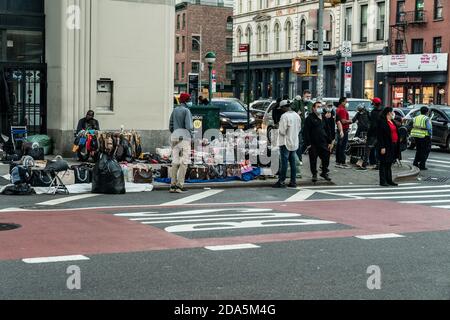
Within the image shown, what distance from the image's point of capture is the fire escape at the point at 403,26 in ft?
174

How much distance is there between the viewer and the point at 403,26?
54188 mm

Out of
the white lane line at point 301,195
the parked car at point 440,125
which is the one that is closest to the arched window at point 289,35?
the parked car at point 440,125

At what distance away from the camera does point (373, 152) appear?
2198 centimetres

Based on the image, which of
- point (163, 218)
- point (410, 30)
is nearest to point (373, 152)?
point (163, 218)

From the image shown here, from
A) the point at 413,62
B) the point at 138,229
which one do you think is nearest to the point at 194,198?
the point at 138,229

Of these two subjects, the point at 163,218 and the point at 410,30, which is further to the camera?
the point at 410,30

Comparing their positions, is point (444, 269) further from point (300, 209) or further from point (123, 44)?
point (123, 44)

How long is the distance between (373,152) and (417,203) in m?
7.24

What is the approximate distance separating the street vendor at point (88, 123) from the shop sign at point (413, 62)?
118 feet

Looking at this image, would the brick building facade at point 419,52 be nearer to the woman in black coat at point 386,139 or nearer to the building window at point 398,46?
the building window at point 398,46

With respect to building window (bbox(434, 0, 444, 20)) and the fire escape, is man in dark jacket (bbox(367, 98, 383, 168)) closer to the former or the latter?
building window (bbox(434, 0, 444, 20))

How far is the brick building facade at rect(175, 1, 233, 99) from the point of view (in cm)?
8719

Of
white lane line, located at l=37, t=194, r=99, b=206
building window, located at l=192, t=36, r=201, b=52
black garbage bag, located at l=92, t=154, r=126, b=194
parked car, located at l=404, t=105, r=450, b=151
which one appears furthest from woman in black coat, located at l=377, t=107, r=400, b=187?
building window, located at l=192, t=36, r=201, b=52
